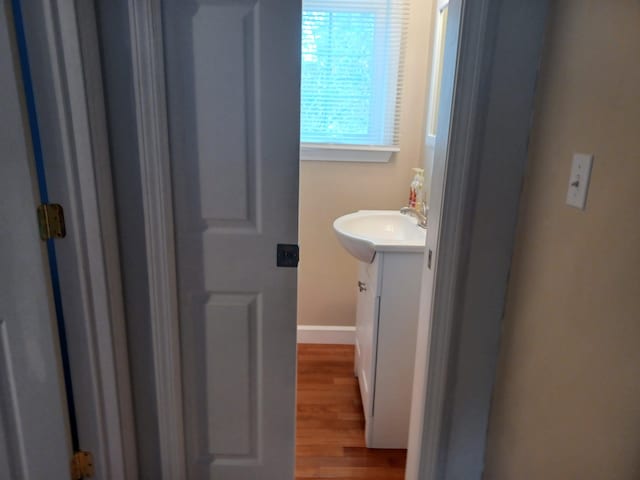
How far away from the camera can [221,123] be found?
3.82 ft

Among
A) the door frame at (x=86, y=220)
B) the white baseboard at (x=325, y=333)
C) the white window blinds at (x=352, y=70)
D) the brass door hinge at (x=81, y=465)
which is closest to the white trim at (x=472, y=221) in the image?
the door frame at (x=86, y=220)

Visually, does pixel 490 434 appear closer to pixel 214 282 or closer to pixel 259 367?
pixel 259 367

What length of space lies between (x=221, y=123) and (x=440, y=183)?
641 mm

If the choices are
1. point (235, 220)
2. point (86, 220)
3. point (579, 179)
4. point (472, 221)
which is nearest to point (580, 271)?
point (579, 179)

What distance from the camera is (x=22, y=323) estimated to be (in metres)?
1.10

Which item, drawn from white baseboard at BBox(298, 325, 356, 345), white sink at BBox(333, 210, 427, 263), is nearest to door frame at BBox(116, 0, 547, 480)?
white sink at BBox(333, 210, 427, 263)

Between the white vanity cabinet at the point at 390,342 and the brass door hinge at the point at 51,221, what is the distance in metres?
1.08

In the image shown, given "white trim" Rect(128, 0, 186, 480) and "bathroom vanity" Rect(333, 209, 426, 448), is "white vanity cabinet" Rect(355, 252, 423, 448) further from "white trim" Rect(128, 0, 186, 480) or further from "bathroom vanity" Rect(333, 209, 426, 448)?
"white trim" Rect(128, 0, 186, 480)

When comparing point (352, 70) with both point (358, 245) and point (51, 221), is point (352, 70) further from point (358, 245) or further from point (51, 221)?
point (51, 221)

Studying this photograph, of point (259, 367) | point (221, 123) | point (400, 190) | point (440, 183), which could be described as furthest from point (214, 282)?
point (400, 190)

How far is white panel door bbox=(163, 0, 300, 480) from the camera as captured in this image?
1.11 meters

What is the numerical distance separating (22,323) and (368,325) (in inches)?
50.3

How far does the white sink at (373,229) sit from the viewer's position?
1748 millimetres

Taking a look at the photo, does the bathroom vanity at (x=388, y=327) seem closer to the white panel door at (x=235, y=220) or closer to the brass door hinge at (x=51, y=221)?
the white panel door at (x=235, y=220)
